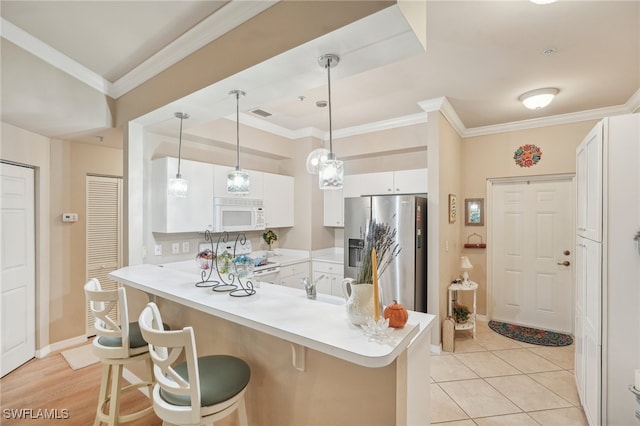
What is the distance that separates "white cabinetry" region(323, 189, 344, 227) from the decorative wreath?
2.47 meters

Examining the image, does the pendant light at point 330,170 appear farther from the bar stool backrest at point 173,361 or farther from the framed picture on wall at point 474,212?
the framed picture on wall at point 474,212

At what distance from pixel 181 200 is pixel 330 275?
2.19m

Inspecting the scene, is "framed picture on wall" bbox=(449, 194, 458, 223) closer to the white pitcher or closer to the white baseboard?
the white pitcher

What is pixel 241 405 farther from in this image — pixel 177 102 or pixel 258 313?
pixel 177 102

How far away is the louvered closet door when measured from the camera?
3736mm

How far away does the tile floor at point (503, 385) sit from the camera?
2.36m

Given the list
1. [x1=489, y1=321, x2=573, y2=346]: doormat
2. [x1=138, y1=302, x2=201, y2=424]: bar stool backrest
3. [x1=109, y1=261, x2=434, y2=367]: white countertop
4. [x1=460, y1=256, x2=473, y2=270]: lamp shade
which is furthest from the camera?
[x1=460, y1=256, x2=473, y2=270]: lamp shade

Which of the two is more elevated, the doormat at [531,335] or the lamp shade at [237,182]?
the lamp shade at [237,182]

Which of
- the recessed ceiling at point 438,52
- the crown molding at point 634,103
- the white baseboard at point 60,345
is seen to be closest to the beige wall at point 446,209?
the recessed ceiling at point 438,52

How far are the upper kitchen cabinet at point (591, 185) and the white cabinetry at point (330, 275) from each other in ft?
8.60

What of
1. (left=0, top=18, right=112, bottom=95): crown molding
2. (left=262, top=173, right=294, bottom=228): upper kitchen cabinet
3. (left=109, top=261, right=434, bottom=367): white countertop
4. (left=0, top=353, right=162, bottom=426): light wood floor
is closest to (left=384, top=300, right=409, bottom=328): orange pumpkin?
(left=109, top=261, right=434, bottom=367): white countertop

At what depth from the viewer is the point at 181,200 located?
3186mm

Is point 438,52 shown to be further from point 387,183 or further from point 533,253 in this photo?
point 533,253

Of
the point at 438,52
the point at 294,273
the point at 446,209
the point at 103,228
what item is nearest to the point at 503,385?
the point at 446,209
